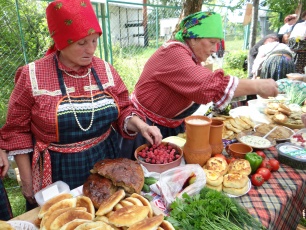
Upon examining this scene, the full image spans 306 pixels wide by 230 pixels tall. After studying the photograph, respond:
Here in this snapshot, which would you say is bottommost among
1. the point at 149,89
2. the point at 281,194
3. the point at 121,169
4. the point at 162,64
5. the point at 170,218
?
the point at 281,194

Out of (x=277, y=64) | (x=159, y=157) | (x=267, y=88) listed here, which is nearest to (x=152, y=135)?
(x=159, y=157)

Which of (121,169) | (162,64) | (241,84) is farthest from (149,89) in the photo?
(121,169)

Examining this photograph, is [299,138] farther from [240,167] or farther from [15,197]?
[15,197]

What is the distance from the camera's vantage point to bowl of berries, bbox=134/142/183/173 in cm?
170

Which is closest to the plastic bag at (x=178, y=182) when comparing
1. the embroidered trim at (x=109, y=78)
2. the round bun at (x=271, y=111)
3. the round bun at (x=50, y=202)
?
the round bun at (x=50, y=202)

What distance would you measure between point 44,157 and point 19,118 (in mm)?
322

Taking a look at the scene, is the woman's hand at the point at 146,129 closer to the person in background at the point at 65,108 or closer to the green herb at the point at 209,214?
the person in background at the point at 65,108

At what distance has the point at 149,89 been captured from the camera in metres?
2.46

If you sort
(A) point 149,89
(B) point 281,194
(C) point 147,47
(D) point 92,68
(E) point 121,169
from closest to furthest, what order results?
(E) point 121,169 < (B) point 281,194 < (D) point 92,68 < (A) point 149,89 < (C) point 147,47

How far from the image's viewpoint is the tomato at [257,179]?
5.75 ft

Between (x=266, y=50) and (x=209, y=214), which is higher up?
(x=266, y=50)

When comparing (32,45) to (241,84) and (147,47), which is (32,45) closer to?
(147,47)

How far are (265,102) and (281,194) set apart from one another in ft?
6.54

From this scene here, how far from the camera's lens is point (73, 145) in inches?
72.5
